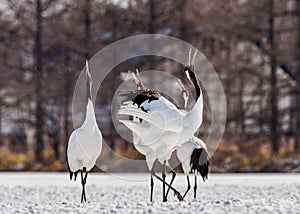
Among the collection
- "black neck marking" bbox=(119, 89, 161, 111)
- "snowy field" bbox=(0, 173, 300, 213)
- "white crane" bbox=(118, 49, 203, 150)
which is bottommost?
"snowy field" bbox=(0, 173, 300, 213)

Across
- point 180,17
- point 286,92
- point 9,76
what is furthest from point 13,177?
point 286,92

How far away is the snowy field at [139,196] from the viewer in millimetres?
9240

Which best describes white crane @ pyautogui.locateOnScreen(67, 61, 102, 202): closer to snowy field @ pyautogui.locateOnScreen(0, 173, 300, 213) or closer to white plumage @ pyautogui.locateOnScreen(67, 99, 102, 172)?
white plumage @ pyautogui.locateOnScreen(67, 99, 102, 172)

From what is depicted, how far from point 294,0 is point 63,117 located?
386 inches

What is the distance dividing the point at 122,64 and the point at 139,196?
11.8 meters

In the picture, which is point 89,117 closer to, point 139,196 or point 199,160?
point 199,160

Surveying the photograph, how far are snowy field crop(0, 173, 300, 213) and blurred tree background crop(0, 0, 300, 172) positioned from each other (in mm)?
5677

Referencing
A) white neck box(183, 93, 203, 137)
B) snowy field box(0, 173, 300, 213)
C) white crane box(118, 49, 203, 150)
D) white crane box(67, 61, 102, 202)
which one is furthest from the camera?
white crane box(67, 61, 102, 202)

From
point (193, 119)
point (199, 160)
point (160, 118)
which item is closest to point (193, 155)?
point (199, 160)

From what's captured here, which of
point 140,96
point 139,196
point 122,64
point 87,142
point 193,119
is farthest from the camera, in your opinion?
point 122,64

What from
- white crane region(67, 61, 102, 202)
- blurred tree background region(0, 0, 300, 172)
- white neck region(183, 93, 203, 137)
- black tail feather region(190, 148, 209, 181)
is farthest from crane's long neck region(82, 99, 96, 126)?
blurred tree background region(0, 0, 300, 172)

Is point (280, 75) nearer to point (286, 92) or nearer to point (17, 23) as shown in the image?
point (286, 92)

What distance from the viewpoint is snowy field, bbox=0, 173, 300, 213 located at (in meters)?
9.24

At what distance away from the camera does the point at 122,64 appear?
25.2 m
